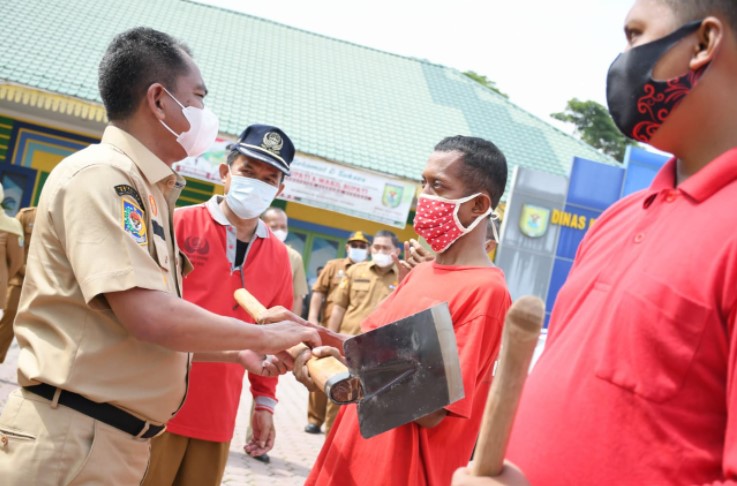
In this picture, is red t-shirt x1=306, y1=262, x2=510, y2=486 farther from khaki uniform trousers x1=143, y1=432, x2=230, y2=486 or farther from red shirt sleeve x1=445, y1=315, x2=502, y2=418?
khaki uniform trousers x1=143, y1=432, x2=230, y2=486

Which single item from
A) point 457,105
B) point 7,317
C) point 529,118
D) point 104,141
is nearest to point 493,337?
point 104,141

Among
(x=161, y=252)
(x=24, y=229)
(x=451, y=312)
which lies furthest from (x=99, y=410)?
(x=24, y=229)

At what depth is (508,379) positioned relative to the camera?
1.24 m

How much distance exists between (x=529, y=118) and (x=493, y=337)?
21146mm

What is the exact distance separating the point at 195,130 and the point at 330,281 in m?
6.67

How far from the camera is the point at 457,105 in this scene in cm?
2167

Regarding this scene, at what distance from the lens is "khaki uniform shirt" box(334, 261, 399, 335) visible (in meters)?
8.40

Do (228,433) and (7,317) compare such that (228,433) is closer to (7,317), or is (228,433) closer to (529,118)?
(7,317)

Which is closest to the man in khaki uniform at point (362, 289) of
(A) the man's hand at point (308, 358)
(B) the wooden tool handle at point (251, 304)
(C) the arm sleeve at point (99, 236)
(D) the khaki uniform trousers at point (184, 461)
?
(D) the khaki uniform trousers at point (184, 461)

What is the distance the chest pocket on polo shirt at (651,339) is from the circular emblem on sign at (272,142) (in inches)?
114

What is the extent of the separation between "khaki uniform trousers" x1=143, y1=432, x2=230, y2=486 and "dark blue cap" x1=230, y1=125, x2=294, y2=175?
147 cm

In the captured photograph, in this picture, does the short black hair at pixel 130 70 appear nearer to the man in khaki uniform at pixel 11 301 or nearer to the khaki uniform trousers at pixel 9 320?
the man in khaki uniform at pixel 11 301

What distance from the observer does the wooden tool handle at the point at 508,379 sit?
3.93ft

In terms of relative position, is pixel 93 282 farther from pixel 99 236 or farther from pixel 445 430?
pixel 445 430
